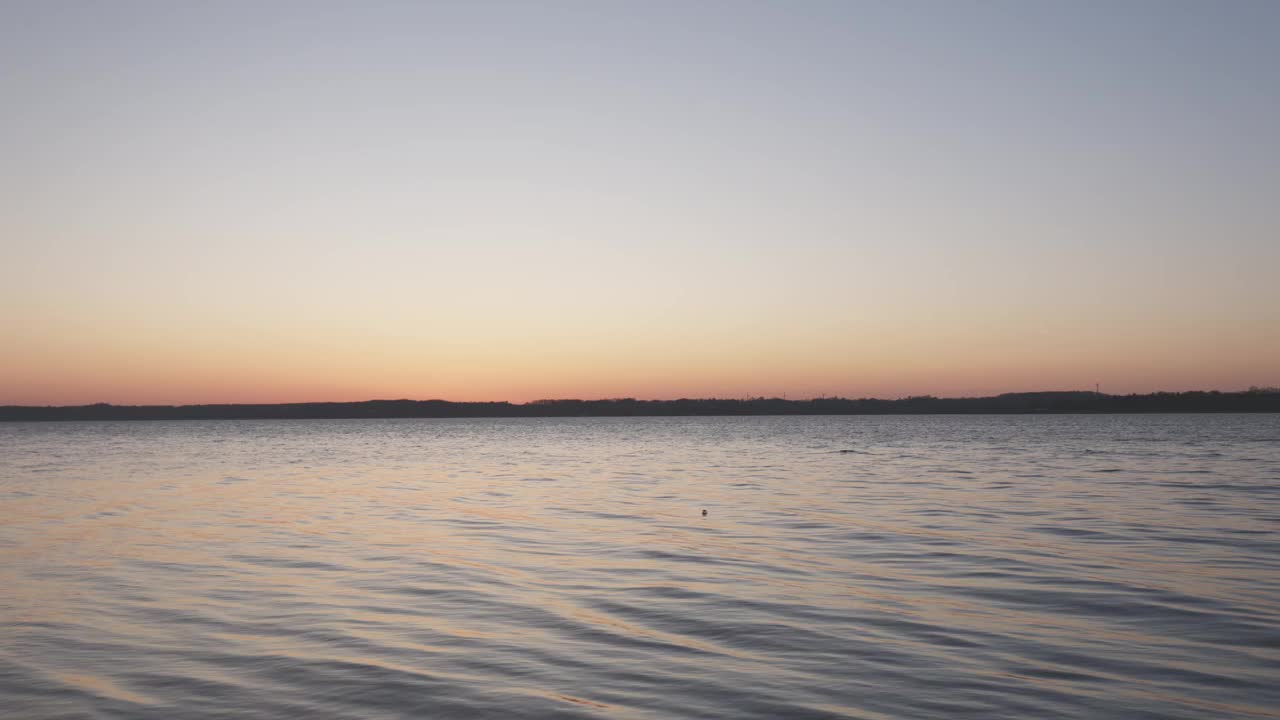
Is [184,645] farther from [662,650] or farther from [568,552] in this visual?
[568,552]

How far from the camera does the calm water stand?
945 cm

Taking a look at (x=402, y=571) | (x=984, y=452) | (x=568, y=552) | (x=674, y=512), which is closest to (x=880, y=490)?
(x=674, y=512)

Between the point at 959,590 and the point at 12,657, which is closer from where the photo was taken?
the point at 12,657

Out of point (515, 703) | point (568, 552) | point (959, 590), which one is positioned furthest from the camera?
point (568, 552)

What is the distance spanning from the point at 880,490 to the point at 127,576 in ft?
80.9

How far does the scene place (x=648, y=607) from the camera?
13805 millimetres

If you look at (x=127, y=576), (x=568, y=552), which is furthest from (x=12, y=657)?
(x=568, y=552)

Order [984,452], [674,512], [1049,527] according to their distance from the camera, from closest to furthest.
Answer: [1049,527], [674,512], [984,452]

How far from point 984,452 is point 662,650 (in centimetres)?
5740

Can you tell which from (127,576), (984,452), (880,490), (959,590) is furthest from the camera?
(984,452)

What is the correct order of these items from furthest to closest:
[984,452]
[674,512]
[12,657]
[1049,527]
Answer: [984,452]
[674,512]
[1049,527]
[12,657]

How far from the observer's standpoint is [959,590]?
14938mm

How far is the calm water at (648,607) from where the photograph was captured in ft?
31.0

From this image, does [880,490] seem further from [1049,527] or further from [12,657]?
[12,657]
